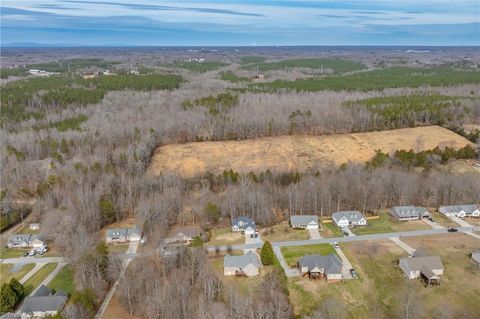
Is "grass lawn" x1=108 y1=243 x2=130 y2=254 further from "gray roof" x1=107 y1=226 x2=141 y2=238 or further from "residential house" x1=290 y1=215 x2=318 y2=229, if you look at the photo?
"residential house" x1=290 y1=215 x2=318 y2=229

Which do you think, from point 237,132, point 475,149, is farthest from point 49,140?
point 475,149

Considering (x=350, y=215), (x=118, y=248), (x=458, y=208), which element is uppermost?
(x=458, y=208)

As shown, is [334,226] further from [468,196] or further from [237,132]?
[237,132]

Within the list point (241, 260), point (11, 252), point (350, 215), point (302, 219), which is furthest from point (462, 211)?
point (11, 252)

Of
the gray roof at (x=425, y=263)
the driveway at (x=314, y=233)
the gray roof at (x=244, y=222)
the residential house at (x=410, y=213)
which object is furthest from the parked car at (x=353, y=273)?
the residential house at (x=410, y=213)

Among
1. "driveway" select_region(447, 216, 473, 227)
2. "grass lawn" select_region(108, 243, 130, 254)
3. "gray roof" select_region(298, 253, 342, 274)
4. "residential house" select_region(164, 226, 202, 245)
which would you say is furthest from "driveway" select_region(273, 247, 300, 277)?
A: "driveway" select_region(447, 216, 473, 227)

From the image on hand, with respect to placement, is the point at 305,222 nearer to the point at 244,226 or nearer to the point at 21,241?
the point at 244,226
